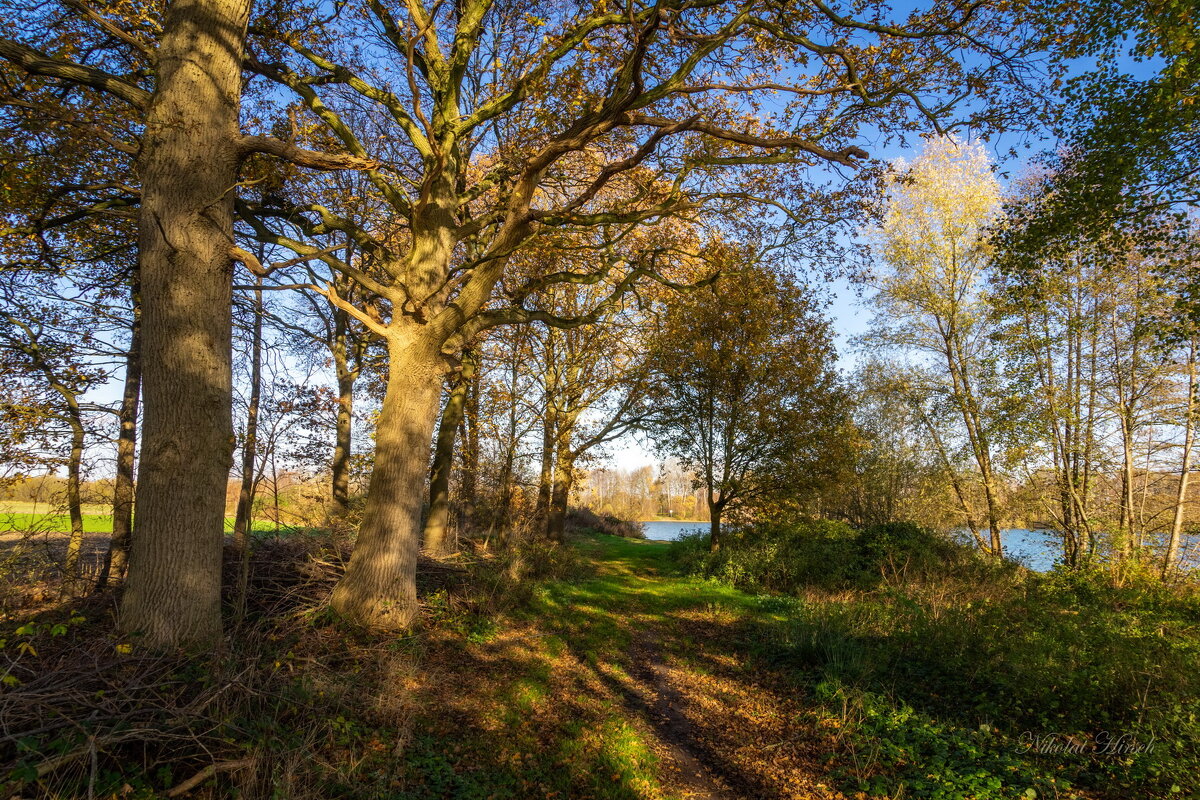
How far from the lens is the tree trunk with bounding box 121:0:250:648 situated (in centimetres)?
447

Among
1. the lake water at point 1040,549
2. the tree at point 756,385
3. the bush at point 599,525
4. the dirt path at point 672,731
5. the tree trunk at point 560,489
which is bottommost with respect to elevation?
the bush at point 599,525

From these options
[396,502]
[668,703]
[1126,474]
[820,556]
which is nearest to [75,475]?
[396,502]

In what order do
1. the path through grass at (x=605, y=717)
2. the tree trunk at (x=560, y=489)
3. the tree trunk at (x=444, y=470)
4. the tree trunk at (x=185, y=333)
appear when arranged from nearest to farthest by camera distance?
1. the path through grass at (x=605, y=717)
2. the tree trunk at (x=185, y=333)
3. the tree trunk at (x=444, y=470)
4. the tree trunk at (x=560, y=489)

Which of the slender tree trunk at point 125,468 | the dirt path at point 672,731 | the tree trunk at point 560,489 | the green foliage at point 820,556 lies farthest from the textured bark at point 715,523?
the slender tree trunk at point 125,468

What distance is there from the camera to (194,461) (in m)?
4.64

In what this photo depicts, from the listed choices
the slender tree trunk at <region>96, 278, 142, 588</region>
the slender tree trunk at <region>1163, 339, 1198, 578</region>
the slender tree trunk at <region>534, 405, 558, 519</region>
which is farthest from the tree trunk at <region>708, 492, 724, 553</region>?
the slender tree trunk at <region>96, 278, 142, 588</region>

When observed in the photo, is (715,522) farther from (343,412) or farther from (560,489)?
(343,412)

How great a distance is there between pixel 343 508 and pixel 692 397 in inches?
398

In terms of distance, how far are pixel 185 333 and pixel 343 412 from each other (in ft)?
39.0

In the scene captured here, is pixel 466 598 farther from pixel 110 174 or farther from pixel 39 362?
pixel 110 174

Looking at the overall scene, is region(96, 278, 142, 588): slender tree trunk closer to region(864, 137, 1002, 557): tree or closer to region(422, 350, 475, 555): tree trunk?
region(422, 350, 475, 555): tree trunk

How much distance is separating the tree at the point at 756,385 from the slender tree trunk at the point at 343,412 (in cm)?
879

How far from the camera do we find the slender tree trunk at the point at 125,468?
6504mm

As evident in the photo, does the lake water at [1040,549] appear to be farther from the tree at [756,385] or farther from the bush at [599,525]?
the bush at [599,525]
